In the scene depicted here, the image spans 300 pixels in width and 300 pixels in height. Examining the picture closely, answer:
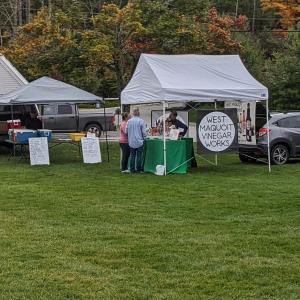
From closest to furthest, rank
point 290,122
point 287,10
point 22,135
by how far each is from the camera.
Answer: point 290,122 < point 22,135 < point 287,10

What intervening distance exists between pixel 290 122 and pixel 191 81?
4.01 metres

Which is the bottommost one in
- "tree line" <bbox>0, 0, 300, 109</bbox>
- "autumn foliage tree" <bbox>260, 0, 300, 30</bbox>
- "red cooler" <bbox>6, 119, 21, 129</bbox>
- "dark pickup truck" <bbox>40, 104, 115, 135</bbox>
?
"dark pickup truck" <bbox>40, 104, 115, 135</bbox>

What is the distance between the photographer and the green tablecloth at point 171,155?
16.5 metres

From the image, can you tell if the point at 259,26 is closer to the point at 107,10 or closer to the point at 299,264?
the point at 107,10

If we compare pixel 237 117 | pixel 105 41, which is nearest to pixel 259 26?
pixel 105 41

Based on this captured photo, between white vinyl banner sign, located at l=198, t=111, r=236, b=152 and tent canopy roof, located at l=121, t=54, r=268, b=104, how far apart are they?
67 cm

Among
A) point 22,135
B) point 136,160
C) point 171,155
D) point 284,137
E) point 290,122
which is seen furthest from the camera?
point 22,135

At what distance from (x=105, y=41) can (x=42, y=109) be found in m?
8.01

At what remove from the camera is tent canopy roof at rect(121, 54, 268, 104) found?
16.0 m

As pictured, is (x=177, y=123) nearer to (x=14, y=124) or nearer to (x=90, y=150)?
(x=90, y=150)

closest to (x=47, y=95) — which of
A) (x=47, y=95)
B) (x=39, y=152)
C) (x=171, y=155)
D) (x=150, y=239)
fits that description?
(x=47, y=95)

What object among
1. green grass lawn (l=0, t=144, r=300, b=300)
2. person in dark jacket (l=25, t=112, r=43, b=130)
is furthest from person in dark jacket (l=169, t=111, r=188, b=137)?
person in dark jacket (l=25, t=112, r=43, b=130)

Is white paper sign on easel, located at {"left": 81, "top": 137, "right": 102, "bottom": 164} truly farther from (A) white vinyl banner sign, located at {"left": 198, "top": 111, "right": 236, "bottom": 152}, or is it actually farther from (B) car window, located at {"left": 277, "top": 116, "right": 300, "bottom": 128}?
(B) car window, located at {"left": 277, "top": 116, "right": 300, "bottom": 128}

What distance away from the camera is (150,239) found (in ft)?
26.8
